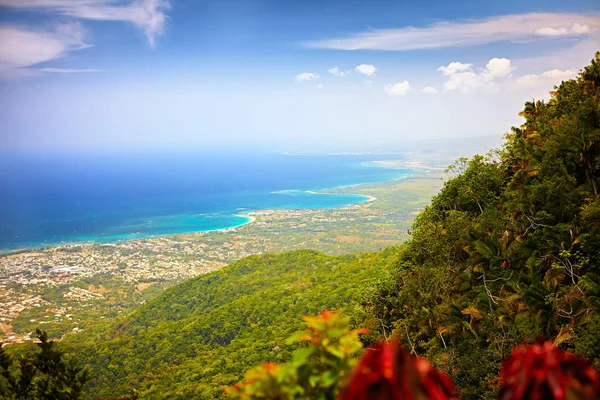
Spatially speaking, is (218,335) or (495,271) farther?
(218,335)

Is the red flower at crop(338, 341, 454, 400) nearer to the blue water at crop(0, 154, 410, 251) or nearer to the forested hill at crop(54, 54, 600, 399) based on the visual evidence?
the forested hill at crop(54, 54, 600, 399)

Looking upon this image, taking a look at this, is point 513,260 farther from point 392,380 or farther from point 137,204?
point 137,204

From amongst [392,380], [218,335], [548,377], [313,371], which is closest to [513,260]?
[313,371]

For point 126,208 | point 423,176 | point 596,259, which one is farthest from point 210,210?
point 596,259

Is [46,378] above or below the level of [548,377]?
below

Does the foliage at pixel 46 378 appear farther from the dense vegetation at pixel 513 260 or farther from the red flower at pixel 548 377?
the dense vegetation at pixel 513 260

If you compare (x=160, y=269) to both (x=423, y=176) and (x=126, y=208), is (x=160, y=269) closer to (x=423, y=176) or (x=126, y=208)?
(x=126, y=208)

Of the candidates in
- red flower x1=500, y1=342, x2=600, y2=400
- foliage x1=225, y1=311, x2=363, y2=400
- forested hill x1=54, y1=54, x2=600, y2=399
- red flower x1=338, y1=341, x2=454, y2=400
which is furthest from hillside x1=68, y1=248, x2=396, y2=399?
red flower x1=338, y1=341, x2=454, y2=400
